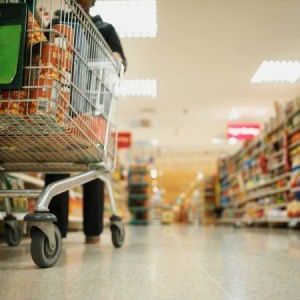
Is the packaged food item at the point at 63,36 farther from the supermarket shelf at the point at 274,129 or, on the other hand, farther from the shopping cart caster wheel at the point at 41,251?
the supermarket shelf at the point at 274,129

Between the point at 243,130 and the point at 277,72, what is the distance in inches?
125

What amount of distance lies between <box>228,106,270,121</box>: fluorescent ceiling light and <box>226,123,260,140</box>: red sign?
1.06ft

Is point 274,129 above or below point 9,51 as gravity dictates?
above

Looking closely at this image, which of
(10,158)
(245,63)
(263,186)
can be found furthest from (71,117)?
(263,186)

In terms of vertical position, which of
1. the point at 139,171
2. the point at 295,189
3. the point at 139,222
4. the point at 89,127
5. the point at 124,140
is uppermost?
the point at 124,140

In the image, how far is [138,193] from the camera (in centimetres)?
1542

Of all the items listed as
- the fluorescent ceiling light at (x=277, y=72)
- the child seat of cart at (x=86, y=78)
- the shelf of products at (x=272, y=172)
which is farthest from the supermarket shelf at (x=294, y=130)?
the child seat of cart at (x=86, y=78)

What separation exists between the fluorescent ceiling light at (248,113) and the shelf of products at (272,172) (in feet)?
3.81

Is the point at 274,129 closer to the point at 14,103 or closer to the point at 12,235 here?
the point at 12,235

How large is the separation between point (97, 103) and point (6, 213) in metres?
1.17

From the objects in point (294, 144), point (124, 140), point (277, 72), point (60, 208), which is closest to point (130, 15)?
point (294, 144)

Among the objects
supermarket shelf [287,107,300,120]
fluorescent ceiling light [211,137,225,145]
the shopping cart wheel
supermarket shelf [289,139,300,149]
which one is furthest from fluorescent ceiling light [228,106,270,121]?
the shopping cart wheel

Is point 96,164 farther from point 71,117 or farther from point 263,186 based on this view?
point 263,186

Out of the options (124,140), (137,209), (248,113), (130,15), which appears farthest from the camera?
(137,209)
